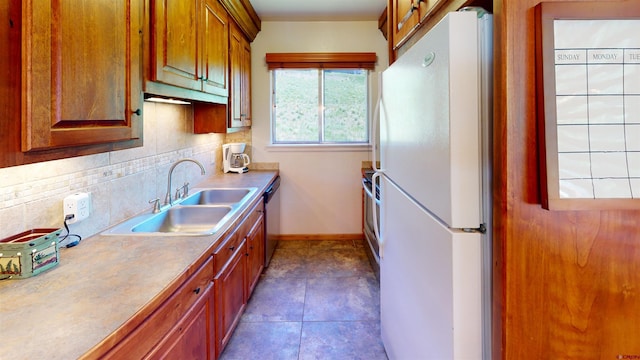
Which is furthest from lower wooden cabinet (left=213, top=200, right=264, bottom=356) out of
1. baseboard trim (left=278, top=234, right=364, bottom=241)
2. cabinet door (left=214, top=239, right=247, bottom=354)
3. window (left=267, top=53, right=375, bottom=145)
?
window (left=267, top=53, right=375, bottom=145)

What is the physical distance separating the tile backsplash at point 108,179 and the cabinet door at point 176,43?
457 mm

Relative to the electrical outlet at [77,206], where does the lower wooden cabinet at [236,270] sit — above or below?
below

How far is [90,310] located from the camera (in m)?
0.95

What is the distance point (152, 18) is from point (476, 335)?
1739 mm

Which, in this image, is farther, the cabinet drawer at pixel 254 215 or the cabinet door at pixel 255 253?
the cabinet door at pixel 255 253

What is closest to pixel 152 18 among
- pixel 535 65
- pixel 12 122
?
pixel 12 122

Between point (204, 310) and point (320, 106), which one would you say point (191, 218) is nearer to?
point (204, 310)

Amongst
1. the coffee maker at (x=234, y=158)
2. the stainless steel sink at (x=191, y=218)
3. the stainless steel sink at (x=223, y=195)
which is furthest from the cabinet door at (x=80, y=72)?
the coffee maker at (x=234, y=158)

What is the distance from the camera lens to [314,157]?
422 cm

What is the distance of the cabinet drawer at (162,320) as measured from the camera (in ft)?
3.06

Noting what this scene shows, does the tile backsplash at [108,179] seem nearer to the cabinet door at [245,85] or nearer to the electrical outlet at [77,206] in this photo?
the electrical outlet at [77,206]

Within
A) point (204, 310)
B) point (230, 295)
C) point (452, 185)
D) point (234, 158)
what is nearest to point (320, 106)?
point (234, 158)

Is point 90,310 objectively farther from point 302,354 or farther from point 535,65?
point 302,354

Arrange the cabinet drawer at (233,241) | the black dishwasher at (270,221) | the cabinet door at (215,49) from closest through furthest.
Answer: the cabinet drawer at (233,241) < the cabinet door at (215,49) < the black dishwasher at (270,221)
